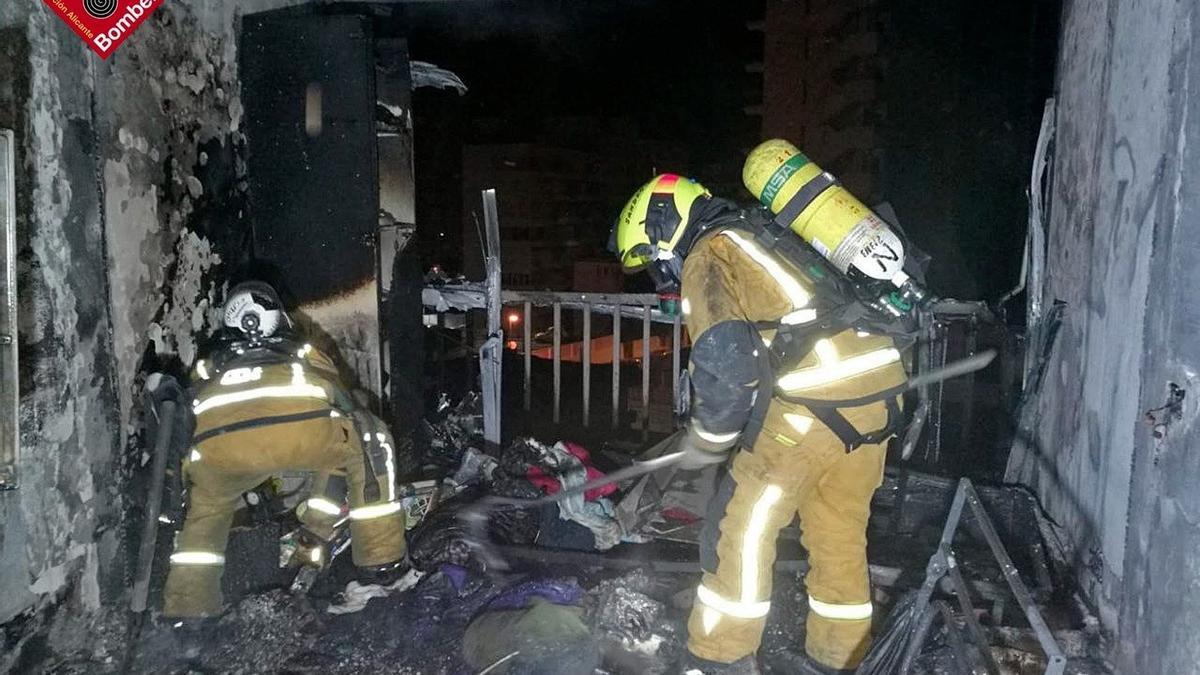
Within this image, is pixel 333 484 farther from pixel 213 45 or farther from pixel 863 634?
pixel 863 634

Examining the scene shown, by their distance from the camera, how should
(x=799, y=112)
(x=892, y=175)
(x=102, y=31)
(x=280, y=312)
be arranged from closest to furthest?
(x=102, y=31) → (x=280, y=312) → (x=892, y=175) → (x=799, y=112)

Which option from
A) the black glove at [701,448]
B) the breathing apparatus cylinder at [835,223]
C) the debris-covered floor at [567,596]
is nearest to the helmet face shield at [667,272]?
the breathing apparatus cylinder at [835,223]

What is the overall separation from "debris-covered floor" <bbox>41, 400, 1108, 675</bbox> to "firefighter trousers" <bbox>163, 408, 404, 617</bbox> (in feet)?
0.70

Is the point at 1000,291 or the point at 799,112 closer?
the point at 1000,291

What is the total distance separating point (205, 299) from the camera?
4480 mm

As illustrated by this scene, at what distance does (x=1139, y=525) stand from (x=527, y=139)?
2197cm

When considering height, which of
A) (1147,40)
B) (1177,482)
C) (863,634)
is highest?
(1147,40)

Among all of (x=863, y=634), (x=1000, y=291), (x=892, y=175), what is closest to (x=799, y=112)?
(x=892, y=175)

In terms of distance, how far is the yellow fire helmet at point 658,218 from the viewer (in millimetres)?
3234

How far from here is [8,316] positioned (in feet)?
9.95

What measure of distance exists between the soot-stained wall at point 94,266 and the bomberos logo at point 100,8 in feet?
0.49

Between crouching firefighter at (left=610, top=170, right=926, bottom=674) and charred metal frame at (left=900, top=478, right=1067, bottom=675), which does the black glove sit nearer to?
crouching firefighter at (left=610, top=170, right=926, bottom=674)

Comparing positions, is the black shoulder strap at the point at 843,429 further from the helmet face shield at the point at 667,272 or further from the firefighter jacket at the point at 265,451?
the firefighter jacket at the point at 265,451

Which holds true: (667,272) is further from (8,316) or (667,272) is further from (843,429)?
(8,316)
